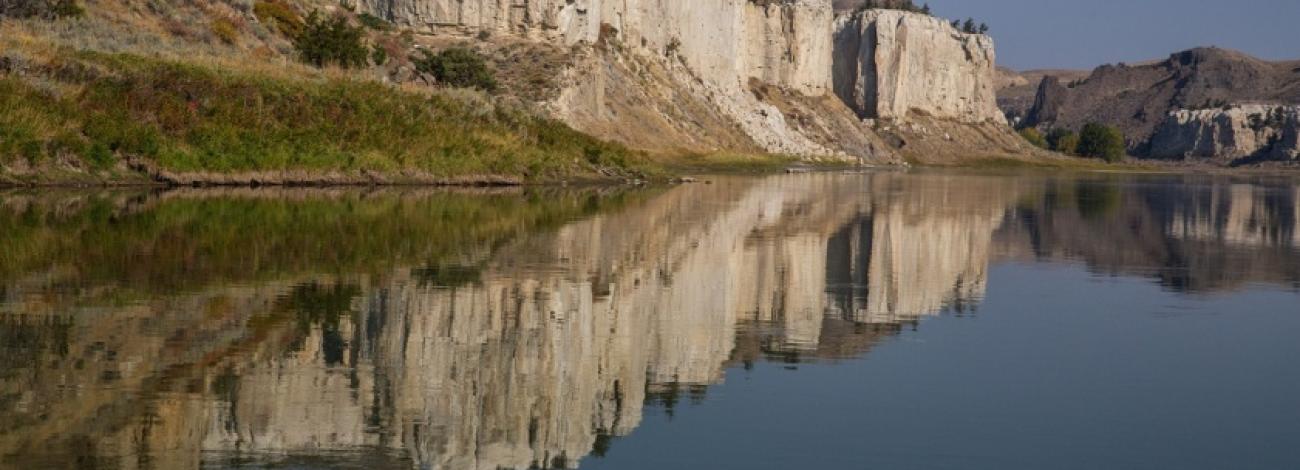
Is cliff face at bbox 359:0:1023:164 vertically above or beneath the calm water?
above

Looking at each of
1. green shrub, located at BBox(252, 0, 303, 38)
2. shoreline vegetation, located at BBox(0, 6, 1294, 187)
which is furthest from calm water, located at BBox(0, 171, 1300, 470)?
green shrub, located at BBox(252, 0, 303, 38)

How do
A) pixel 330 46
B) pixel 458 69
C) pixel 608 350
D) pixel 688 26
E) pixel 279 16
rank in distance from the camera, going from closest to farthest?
pixel 608 350 < pixel 330 46 < pixel 279 16 < pixel 458 69 < pixel 688 26

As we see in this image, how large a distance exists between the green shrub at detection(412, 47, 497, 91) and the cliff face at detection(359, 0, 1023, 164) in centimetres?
616

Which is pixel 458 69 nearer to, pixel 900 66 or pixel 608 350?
pixel 608 350

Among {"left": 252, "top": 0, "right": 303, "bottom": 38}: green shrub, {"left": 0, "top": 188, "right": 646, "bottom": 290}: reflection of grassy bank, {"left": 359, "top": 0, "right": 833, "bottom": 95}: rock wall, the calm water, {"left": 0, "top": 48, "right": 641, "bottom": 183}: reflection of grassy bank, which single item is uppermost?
{"left": 359, "top": 0, "right": 833, "bottom": 95}: rock wall

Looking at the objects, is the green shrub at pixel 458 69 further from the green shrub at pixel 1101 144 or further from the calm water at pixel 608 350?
the green shrub at pixel 1101 144

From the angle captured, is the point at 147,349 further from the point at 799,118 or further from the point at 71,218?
the point at 799,118

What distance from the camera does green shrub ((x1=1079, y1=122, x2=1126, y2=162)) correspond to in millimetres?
170500

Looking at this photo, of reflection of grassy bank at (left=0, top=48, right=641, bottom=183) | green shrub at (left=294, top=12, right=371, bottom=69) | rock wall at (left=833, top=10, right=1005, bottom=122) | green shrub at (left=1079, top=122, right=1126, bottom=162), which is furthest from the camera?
green shrub at (left=1079, top=122, right=1126, bottom=162)

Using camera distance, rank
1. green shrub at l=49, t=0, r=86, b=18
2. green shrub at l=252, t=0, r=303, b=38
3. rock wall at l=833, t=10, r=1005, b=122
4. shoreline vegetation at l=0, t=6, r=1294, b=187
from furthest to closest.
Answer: rock wall at l=833, t=10, r=1005, b=122 → green shrub at l=252, t=0, r=303, b=38 → green shrub at l=49, t=0, r=86, b=18 → shoreline vegetation at l=0, t=6, r=1294, b=187

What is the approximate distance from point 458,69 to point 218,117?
24.0 m

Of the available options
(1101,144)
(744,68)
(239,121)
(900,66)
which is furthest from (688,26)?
(1101,144)

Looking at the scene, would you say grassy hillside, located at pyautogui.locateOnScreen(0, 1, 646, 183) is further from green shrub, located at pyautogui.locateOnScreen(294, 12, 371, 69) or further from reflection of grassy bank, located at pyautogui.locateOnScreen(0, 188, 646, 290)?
reflection of grassy bank, located at pyautogui.locateOnScreen(0, 188, 646, 290)

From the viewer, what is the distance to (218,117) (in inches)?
1347
